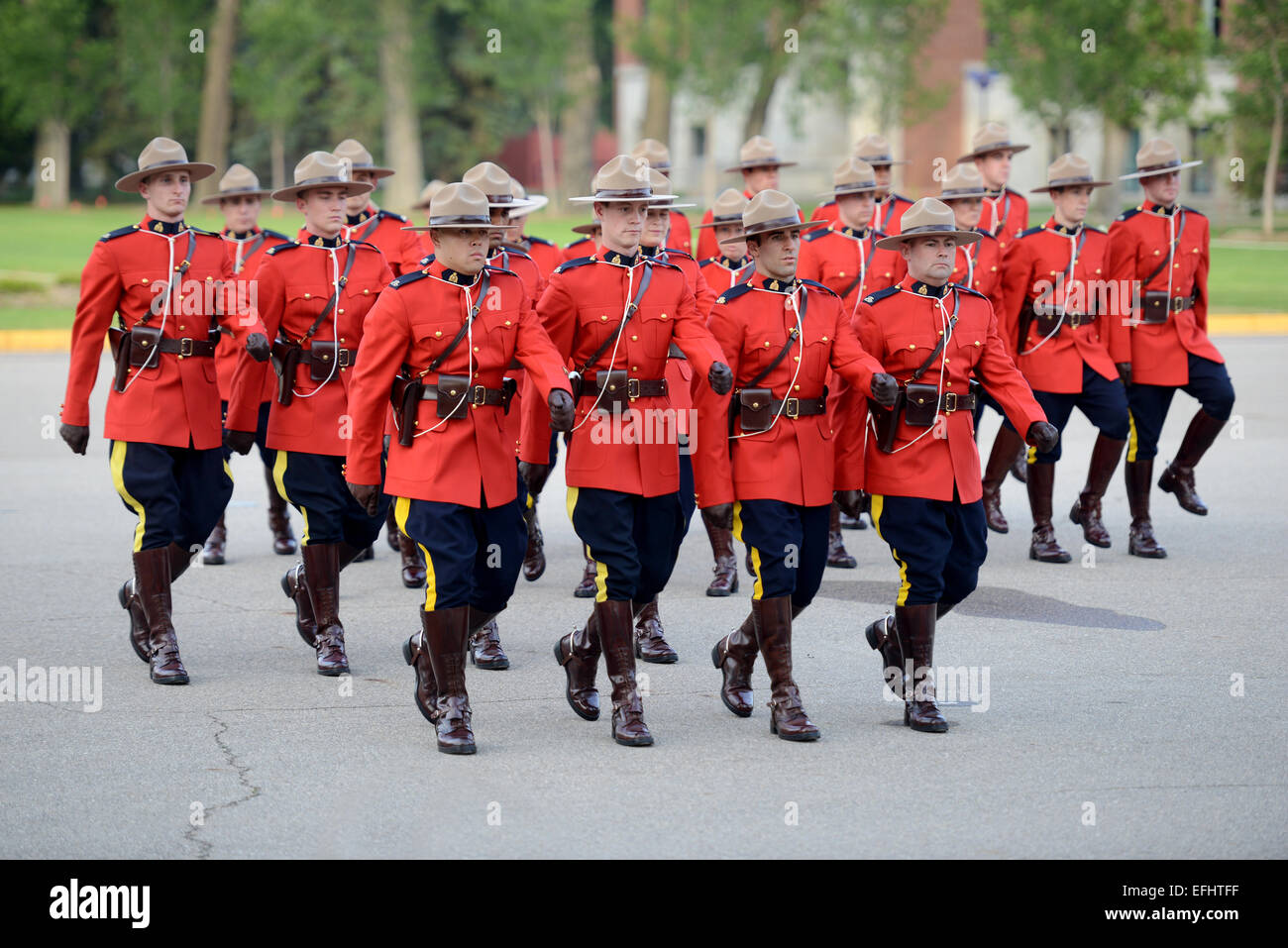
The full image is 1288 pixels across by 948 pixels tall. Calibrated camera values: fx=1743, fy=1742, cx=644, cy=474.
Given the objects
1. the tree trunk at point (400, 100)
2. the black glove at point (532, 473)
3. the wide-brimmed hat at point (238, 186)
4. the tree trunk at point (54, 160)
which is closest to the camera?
the black glove at point (532, 473)

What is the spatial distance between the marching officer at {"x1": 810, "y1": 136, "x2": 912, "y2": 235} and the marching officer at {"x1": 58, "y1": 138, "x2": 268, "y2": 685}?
Answer: 4.56m

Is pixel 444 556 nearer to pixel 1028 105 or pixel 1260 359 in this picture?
pixel 1260 359

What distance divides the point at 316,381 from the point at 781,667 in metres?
2.78

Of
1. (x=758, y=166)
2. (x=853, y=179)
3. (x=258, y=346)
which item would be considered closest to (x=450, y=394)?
(x=258, y=346)

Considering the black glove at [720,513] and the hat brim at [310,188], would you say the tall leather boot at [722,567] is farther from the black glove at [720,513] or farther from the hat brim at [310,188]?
the black glove at [720,513]

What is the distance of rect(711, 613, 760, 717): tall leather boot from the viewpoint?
708 centimetres

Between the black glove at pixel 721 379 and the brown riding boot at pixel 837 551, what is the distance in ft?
12.6

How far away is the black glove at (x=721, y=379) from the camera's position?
650 cm

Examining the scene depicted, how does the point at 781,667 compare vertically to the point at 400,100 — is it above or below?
below

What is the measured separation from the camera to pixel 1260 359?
20078mm

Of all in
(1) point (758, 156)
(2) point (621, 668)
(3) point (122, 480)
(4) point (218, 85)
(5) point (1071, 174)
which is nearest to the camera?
(2) point (621, 668)

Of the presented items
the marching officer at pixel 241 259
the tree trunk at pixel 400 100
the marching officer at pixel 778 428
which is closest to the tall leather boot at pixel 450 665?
the marching officer at pixel 778 428

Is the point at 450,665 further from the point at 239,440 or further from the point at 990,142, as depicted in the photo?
the point at 990,142

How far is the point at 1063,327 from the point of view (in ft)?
34.4
